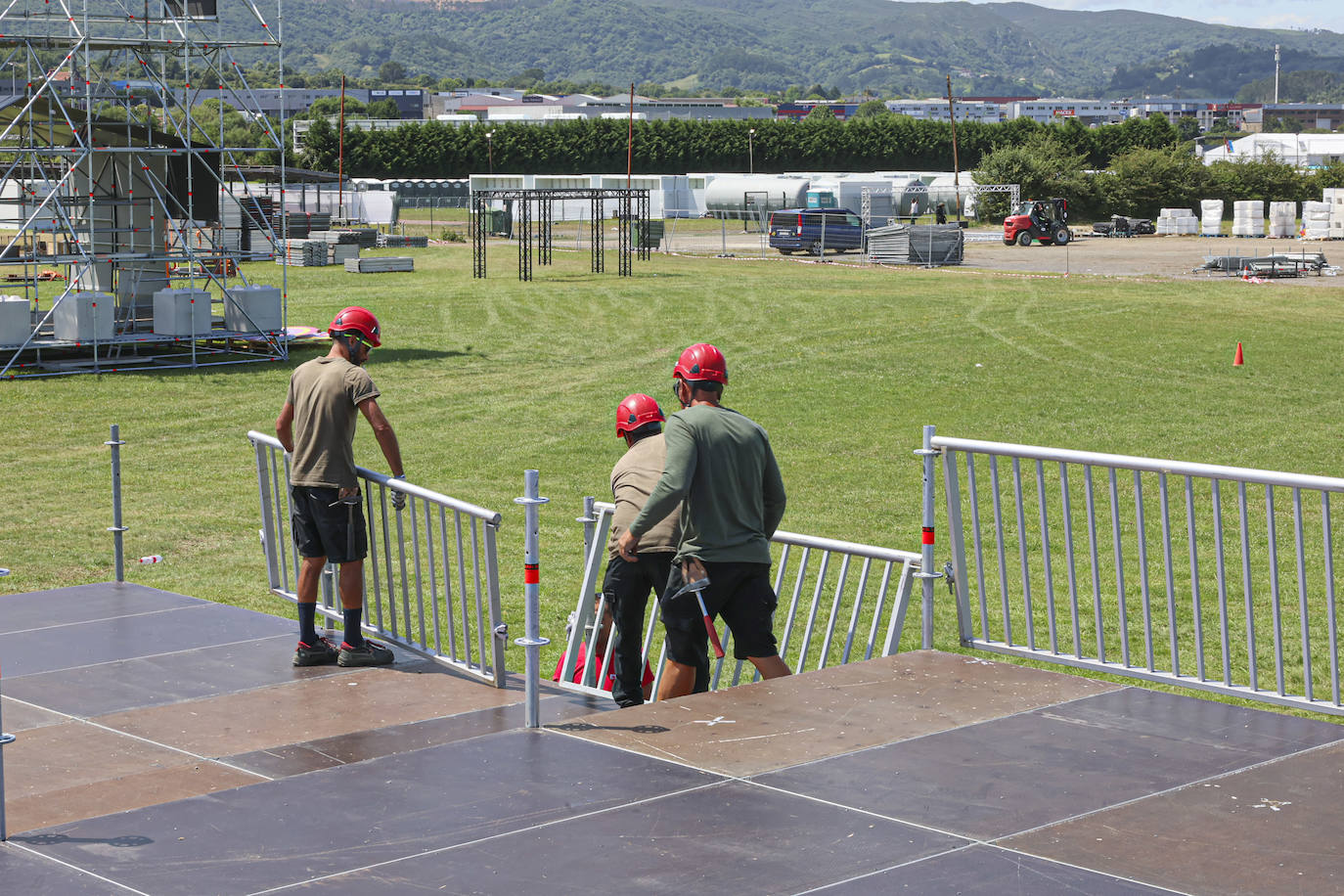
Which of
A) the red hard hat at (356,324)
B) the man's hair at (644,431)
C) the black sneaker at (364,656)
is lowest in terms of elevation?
the black sneaker at (364,656)

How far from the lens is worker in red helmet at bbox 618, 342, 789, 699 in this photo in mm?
7184

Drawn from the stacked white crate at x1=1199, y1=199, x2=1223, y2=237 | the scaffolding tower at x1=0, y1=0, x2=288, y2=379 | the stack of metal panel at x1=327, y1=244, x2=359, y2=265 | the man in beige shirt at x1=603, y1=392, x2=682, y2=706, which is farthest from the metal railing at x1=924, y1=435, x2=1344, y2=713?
the stacked white crate at x1=1199, y1=199, x2=1223, y2=237

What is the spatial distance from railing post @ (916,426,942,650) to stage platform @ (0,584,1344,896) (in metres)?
0.28

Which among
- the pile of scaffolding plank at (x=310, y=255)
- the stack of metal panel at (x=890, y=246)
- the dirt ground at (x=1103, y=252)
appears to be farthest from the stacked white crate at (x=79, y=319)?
the stack of metal panel at (x=890, y=246)

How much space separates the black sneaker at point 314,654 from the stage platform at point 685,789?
443 millimetres

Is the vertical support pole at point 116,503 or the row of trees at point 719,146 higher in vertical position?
the row of trees at point 719,146

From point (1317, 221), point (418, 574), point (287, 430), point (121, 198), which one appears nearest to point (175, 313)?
point (121, 198)

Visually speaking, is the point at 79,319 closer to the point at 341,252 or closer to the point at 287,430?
the point at 287,430

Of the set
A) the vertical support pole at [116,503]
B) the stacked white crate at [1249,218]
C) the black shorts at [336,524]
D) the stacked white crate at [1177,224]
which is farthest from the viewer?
the stacked white crate at [1177,224]

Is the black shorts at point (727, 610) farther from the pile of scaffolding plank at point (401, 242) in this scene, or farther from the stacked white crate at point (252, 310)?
the pile of scaffolding plank at point (401, 242)

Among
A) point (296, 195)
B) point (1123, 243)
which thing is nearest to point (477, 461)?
point (1123, 243)

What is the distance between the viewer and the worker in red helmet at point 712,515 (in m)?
7.18

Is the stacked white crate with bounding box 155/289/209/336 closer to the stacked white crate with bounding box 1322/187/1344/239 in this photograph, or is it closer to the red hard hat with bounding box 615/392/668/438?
the red hard hat with bounding box 615/392/668/438

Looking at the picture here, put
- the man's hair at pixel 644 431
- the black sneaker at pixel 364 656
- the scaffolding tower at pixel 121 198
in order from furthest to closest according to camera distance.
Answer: the scaffolding tower at pixel 121 198 → the black sneaker at pixel 364 656 → the man's hair at pixel 644 431
